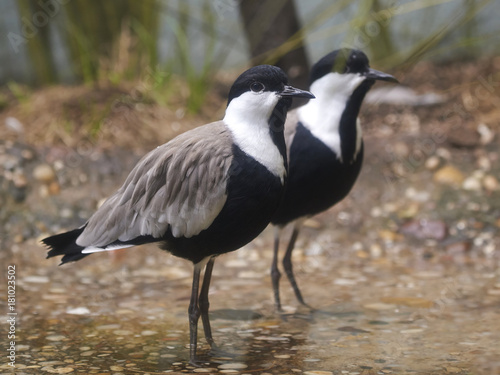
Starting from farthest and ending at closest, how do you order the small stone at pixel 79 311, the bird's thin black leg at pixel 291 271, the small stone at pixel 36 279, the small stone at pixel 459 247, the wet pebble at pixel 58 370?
the small stone at pixel 459 247
the small stone at pixel 36 279
the bird's thin black leg at pixel 291 271
the small stone at pixel 79 311
the wet pebble at pixel 58 370

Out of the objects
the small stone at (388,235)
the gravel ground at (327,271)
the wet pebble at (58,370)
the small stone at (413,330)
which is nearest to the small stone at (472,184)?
the gravel ground at (327,271)

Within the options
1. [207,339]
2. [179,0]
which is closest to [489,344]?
[207,339]

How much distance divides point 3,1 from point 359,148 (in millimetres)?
4729

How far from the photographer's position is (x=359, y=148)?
4250mm

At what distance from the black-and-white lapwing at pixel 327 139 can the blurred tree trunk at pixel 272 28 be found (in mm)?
2135

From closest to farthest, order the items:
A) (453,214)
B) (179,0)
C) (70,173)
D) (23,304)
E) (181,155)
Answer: (181,155) < (23,304) < (453,214) < (70,173) < (179,0)

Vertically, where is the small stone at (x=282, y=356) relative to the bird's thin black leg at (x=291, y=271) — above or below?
below

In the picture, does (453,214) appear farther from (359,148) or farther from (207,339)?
(207,339)

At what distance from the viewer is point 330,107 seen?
418 cm

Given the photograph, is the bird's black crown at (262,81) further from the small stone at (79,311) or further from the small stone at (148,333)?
the small stone at (79,311)

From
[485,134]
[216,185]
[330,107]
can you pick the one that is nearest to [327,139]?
[330,107]

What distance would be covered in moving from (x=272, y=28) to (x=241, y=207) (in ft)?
11.6

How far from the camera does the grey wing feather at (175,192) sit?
10.6 ft

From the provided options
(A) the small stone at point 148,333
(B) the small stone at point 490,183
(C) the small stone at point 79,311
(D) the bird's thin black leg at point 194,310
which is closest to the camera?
(D) the bird's thin black leg at point 194,310
